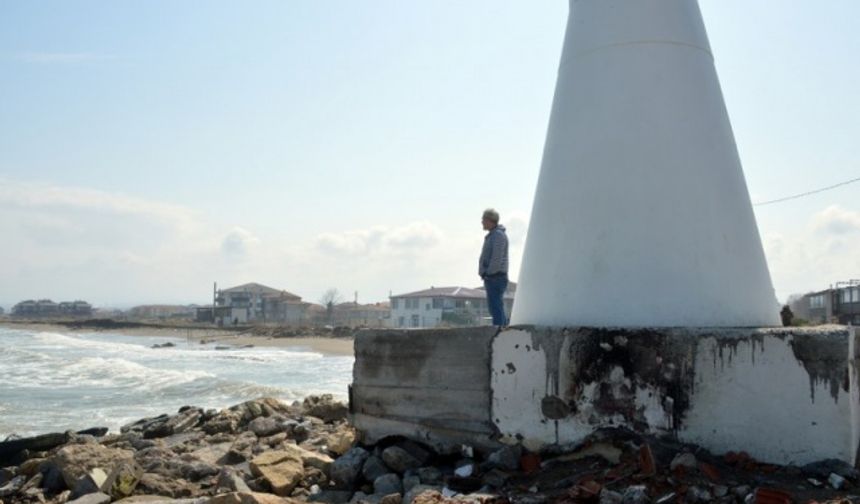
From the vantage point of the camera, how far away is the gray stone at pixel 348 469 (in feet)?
17.7

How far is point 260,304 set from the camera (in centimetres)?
9238

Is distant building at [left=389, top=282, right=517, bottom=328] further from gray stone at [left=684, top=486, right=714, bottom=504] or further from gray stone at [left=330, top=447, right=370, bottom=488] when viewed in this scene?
gray stone at [left=684, top=486, right=714, bottom=504]

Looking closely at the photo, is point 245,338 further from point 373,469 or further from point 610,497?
point 610,497

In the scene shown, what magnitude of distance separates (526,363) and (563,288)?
60 cm

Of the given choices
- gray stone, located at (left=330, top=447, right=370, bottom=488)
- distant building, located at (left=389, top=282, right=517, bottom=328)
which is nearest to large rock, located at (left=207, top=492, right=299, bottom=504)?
gray stone, located at (left=330, top=447, right=370, bottom=488)

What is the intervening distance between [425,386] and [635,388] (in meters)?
1.59

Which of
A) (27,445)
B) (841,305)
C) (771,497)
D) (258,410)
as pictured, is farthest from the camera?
(841,305)

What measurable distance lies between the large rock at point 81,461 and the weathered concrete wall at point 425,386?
200 centimetres

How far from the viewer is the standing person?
6.73 m

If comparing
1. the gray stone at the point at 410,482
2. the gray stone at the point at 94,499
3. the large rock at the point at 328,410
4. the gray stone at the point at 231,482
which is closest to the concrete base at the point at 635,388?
the gray stone at the point at 410,482

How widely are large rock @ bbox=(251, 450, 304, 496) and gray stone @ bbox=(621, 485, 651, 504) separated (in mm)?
2423

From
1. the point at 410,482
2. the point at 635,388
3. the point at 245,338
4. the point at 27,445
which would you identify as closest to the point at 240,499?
the point at 410,482

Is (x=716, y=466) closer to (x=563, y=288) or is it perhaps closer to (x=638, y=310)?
Answer: (x=638, y=310)

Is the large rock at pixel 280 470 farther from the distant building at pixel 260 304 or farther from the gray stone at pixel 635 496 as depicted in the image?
the distant building at pixel 260 304
